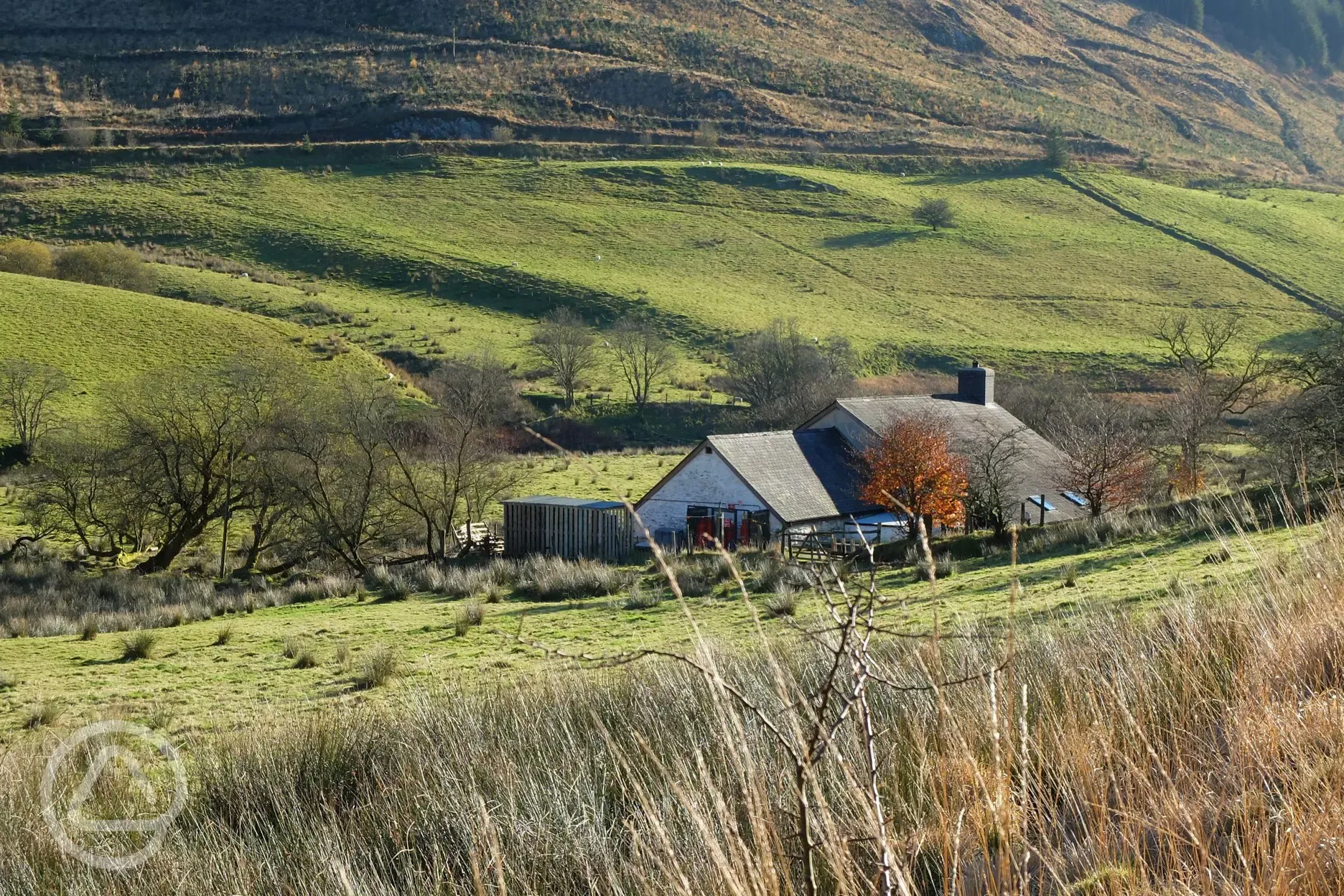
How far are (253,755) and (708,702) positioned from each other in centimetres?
302

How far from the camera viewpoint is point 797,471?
114 feet

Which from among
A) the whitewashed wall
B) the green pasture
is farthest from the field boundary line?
the whitewashed wall

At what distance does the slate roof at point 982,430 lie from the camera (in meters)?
35.1

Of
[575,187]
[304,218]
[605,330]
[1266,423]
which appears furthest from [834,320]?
[1266,423]

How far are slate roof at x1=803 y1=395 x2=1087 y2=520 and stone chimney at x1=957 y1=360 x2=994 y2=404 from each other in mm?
413

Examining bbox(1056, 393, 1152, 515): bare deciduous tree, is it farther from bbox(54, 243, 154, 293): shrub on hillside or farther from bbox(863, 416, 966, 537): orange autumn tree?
bbox(54, 243, 154, 293): shrub on hillside

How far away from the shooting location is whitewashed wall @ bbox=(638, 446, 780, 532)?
109 ft

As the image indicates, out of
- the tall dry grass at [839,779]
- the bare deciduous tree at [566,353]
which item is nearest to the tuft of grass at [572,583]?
the tall dry grass at [839,779]

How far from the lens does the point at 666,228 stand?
93438 mm

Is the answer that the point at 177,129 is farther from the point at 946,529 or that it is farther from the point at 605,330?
the point at 946,529

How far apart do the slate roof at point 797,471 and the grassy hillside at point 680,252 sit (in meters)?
31.5

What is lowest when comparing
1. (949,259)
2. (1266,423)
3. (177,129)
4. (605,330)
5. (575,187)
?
(1266,423)

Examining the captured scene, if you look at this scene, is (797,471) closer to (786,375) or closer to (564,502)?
(564,502)

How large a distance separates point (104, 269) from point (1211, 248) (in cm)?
7827
